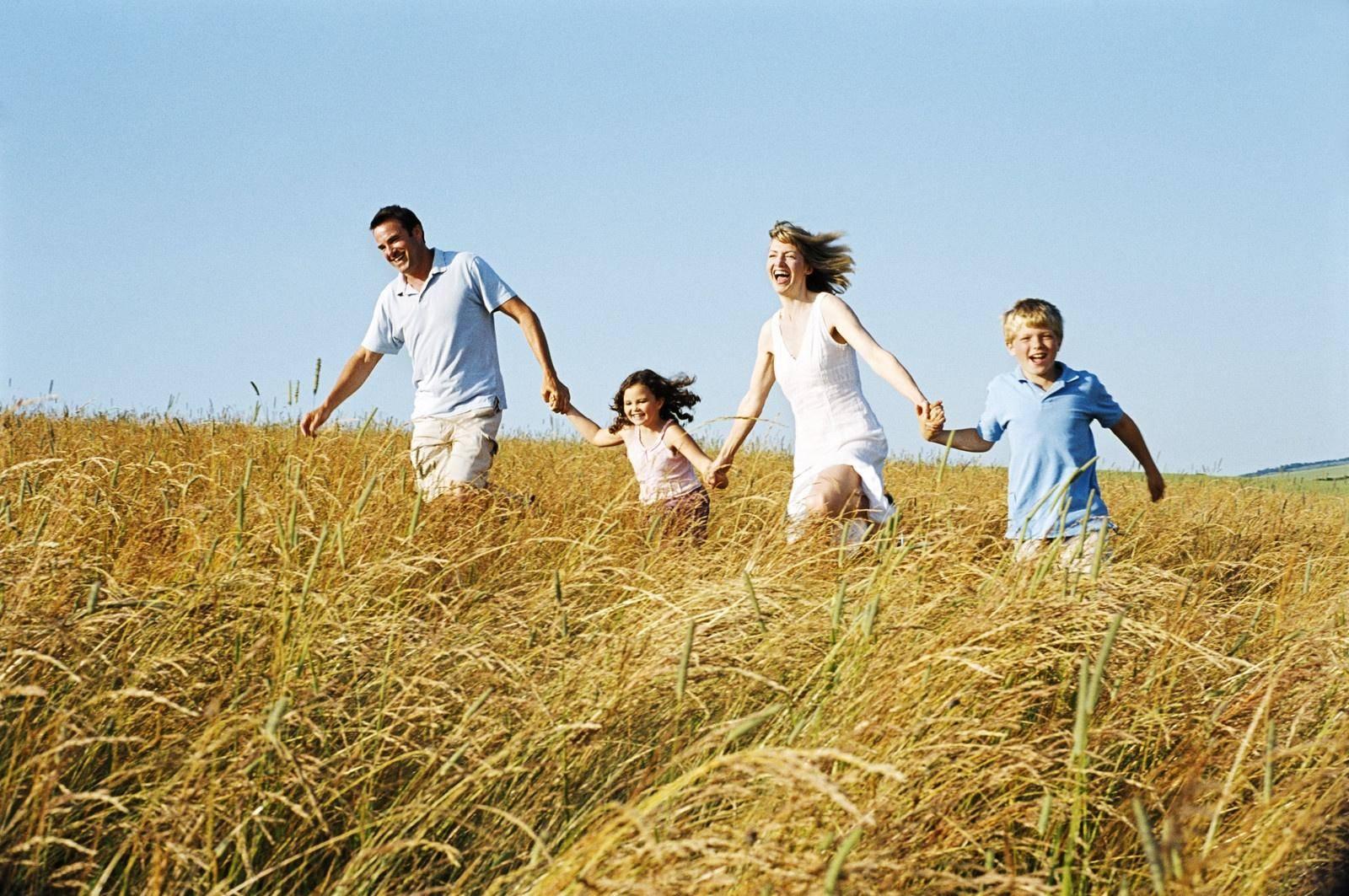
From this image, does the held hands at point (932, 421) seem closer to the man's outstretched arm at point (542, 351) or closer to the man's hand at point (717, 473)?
the man's hand at point (717, 473)

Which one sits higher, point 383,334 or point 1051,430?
point 383,334

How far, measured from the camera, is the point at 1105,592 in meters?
3.13

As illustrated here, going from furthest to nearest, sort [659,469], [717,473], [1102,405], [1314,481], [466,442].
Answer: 1. [1314,481]
2. [659,469]
3. [466,442]
4. [717,473]
5. [1102,405]

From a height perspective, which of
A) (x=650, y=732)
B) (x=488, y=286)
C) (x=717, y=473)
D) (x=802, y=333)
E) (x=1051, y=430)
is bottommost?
(x=650, y=732)

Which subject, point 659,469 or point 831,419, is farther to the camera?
point 659,469

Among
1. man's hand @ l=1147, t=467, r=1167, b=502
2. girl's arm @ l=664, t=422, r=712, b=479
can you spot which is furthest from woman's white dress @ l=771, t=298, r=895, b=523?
man's hand @ l=1147, t=467, r=1167, b=502

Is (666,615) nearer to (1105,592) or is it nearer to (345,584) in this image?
(345,584)

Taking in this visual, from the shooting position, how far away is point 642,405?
5.75 meters

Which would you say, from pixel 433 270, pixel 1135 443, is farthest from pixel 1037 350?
pixel 433 270

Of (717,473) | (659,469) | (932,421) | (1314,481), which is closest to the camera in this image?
(932,421)

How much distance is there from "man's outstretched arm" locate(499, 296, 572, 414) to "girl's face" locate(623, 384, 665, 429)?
0.99 ft

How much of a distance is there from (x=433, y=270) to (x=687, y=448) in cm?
161

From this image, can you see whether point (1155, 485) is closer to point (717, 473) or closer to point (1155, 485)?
point (1155, 485)

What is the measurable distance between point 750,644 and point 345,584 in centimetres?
107
